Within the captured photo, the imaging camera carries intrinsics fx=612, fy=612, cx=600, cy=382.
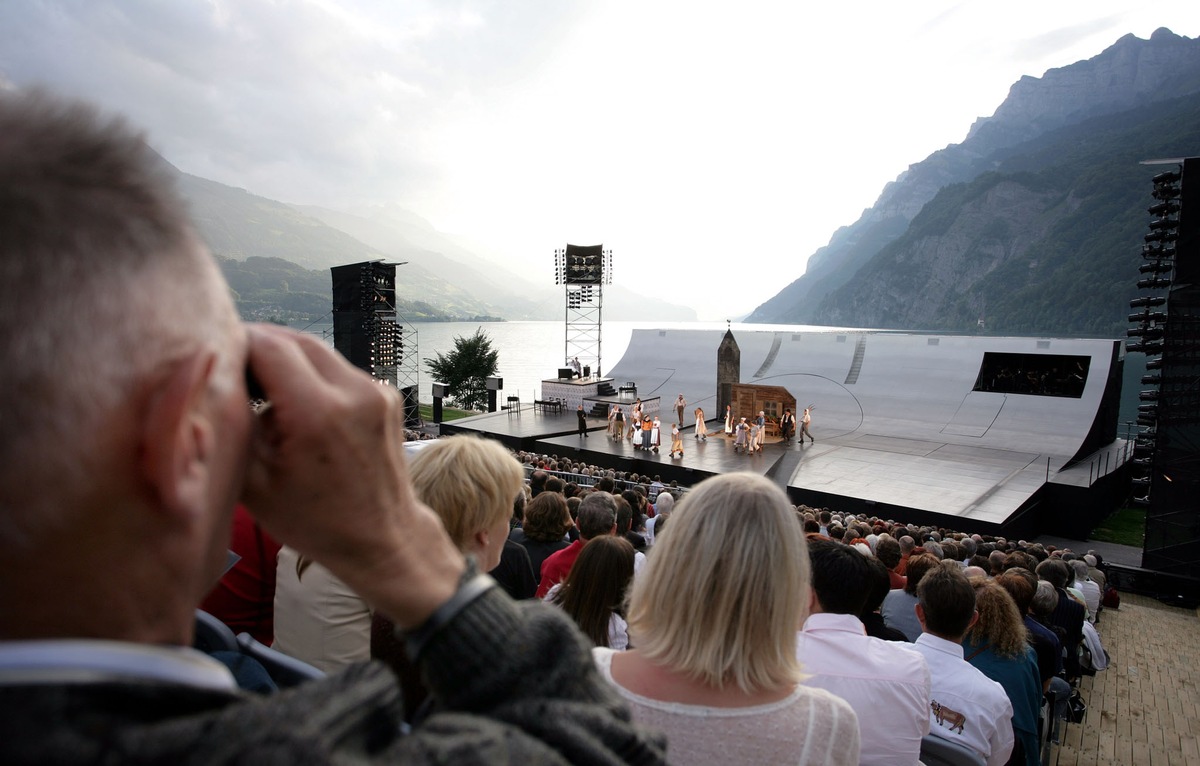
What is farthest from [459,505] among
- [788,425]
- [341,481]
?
[788,425]

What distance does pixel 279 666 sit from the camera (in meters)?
1.47

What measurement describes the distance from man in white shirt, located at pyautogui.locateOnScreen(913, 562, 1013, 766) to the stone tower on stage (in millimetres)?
21796

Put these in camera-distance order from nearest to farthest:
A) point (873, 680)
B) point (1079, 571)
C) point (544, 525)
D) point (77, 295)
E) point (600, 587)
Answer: point (77, 295), point (873, 680), point (600, 587), point (544, 525), point (1079, 571)

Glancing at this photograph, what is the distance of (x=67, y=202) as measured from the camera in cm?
55

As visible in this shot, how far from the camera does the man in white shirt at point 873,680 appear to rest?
2.40 meters

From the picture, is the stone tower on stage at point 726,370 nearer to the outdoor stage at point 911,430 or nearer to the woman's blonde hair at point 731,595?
the outdoor stage at point 911,430

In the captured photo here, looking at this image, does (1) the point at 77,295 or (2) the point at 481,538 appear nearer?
(1) the point at 77,295

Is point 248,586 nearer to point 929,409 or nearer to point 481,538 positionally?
point 481,538

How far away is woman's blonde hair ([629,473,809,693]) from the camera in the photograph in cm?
175

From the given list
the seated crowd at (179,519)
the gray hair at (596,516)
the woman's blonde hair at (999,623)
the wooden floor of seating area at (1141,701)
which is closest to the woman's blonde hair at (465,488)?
the seated crowd at (179,519)

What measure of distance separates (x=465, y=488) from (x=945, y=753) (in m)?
2.43

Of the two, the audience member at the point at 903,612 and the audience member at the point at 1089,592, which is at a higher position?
the audience member at the point at 903,612

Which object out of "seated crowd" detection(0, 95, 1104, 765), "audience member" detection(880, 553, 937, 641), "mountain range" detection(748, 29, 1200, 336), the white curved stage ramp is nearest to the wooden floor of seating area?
"audience member" detection(880, 553, 937, 641)

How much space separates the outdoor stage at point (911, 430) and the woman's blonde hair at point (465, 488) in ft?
43.0
